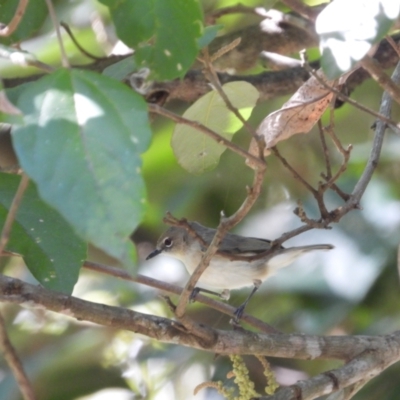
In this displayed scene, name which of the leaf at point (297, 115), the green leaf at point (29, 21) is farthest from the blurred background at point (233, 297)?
the leaf at point (297, 115)

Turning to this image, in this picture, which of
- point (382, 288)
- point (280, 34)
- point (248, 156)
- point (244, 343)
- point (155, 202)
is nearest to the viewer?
point (248, 156)

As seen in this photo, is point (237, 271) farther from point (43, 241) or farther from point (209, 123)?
point (43, 241)

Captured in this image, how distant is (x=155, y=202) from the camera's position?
13.7ft

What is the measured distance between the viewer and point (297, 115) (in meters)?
1.91

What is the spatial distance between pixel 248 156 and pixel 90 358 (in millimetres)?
2737

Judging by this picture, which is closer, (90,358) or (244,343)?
(244,343)

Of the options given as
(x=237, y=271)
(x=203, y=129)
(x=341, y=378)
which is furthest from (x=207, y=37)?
(x=237, y=271)

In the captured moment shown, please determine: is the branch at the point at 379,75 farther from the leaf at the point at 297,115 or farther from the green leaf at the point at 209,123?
the green leaf at the point at 209,123

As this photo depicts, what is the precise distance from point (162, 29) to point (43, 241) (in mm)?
639

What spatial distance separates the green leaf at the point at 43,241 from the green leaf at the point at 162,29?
506mm

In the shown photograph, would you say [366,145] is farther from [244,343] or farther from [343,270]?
[244,343]

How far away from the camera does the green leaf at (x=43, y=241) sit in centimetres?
165

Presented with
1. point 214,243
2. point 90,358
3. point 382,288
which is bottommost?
point 90,358

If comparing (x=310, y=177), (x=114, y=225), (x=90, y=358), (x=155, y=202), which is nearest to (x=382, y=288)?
(x=310, y=177)
